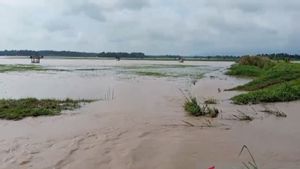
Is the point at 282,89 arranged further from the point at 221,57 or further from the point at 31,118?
the point at 221,57

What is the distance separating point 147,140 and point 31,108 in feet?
18.3

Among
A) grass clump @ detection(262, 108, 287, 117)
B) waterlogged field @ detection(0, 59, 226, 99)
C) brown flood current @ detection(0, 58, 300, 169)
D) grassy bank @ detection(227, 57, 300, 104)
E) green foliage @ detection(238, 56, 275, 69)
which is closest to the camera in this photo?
brown flood current @ detection(0, 58, 300, 169)

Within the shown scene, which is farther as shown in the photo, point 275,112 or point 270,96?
point 270,96

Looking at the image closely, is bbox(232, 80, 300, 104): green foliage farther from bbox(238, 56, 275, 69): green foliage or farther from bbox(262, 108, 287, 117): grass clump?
bbox(238, 56, 275, 69): green foliage

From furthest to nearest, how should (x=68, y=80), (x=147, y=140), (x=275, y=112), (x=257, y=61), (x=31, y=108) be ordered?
(x=257, y=61), (x=68, y=80), (x=31, y=108), (x=275, y=112), (x=147, y=140)

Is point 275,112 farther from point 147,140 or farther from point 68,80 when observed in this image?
point 68,80

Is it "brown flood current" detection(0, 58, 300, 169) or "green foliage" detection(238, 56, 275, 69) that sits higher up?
"green foliage" detection(238, 56, 275, 69)

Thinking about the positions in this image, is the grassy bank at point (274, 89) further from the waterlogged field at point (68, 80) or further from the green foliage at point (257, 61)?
the green foliage at point (257, 61)

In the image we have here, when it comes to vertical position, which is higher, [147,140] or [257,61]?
[257,61]

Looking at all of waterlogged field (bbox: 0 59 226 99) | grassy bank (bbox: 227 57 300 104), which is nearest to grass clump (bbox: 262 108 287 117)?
grassy bank (bbox: 227 57 300 104)

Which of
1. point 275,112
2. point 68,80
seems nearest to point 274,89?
point 275,112

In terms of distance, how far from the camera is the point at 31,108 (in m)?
13.5

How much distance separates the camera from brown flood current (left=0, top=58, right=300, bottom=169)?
7723 millimetres

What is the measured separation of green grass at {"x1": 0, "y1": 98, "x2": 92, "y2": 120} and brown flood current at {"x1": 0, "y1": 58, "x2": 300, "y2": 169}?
553mm
